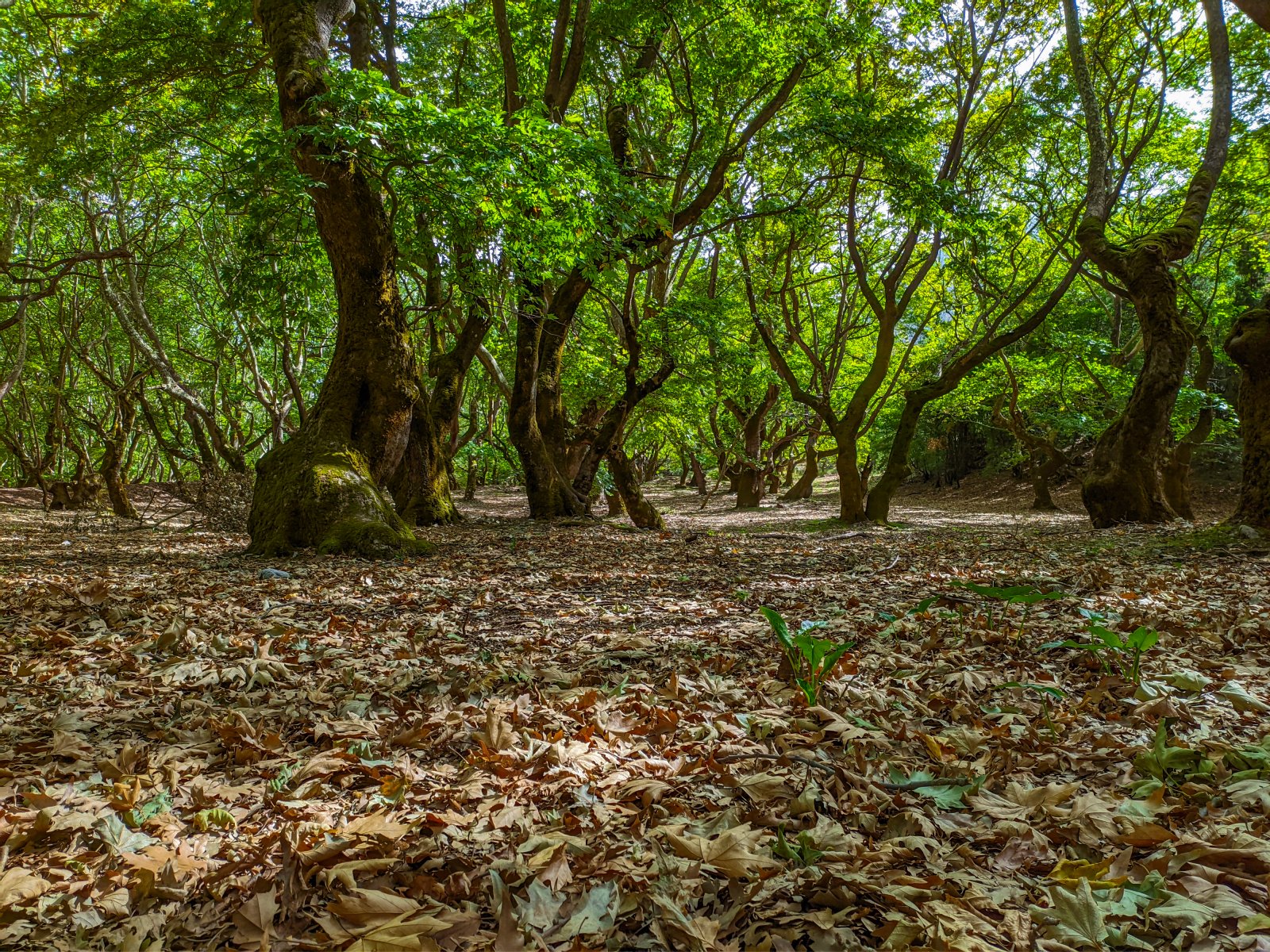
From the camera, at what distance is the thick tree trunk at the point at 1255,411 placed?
5891 mm

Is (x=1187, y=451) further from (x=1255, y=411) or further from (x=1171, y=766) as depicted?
(x=1171, y=766)

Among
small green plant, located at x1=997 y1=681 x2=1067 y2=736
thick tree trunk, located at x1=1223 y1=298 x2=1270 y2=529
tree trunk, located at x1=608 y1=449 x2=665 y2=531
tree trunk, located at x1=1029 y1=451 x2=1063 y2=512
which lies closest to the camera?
small green plant, located at x1=997 y1=681 x2=1067 y2=736

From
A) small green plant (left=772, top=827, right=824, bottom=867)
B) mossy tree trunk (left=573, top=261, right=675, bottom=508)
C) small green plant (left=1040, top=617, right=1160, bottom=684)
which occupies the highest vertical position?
mossy tree trunk (left=573, top=261, right=675, bottom=508)

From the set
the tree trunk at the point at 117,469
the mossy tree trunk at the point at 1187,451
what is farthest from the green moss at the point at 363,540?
the mossy tree trunk at the point at 1187,451

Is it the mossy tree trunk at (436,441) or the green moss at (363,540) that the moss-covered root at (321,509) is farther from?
the mossy tree trunk at (436,441)

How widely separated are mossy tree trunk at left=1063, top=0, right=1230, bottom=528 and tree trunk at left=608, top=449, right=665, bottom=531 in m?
6.76

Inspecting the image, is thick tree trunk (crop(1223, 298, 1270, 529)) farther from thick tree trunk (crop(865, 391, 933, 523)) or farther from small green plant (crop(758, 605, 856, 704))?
small green plant (crop(758, 605, 856, 704))

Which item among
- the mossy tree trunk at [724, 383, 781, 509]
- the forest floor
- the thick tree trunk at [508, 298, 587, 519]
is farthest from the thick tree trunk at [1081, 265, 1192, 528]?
the mossy tree trunk at [724, 383, 781, 509]

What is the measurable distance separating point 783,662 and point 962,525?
10.9 meters

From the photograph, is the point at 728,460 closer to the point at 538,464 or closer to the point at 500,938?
the point at 538,464

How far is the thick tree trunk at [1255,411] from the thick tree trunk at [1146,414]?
5.51 ft

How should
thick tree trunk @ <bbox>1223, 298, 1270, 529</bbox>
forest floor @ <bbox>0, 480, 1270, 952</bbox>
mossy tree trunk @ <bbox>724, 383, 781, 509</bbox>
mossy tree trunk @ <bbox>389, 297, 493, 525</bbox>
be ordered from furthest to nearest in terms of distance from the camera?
mossy tree trunk @ <bbox>724, 383, 781, 509</bbox>, mossy tree trunk @ <bbox>389, 297, 493, 525</bbox>, thick tree trunk @ <bbox>1223, 298, 1270, 529</bbox>, forest floor @ <bbox>0, 480, 1270, 952</bbox>

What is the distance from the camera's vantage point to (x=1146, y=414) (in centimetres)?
806

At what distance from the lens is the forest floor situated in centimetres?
142
